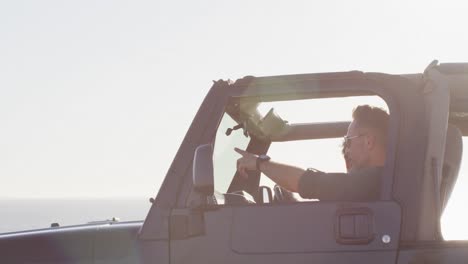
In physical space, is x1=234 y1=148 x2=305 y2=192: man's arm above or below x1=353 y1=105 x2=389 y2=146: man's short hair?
below

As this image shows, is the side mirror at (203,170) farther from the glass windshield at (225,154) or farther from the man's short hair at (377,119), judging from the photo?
the man's short hair at (377,119)

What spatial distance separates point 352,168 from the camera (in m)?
5.12

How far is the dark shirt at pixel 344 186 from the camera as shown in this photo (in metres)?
4.72

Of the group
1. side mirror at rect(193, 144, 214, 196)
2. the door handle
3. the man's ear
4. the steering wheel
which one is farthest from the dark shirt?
side mirror at rect(193, 144, 214, 196)

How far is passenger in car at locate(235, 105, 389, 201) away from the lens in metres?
4.74

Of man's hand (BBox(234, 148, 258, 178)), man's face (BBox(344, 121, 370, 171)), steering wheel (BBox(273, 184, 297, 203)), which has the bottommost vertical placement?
steering wheel (BBox(273, 184, 297, 203))

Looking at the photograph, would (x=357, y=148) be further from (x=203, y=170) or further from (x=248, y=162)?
(x=203, y=170)

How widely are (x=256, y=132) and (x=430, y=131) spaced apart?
1646 millimetres

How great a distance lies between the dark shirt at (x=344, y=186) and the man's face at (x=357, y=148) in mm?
270

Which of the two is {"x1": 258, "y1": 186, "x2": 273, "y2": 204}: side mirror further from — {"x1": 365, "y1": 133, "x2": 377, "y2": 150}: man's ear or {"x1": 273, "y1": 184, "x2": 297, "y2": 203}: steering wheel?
{"x1": 365, "y1": 133, "x2": 377, "y2": 150}: man's ear

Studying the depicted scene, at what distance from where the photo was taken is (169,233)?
15.8 feet

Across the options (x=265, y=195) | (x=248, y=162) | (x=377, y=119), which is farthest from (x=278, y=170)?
(x=377, y=119)

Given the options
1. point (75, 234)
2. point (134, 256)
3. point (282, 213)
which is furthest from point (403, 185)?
point (75, 234)

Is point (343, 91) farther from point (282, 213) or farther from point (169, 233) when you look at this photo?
point (169, 233)
